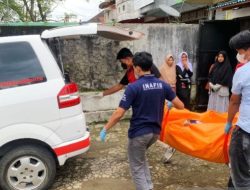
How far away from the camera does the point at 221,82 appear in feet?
23.9

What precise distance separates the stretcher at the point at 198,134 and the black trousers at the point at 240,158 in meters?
0.43

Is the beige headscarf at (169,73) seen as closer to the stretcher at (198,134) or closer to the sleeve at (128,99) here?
the stretcher at (198,134)

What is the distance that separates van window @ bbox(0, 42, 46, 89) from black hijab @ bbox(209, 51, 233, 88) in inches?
176

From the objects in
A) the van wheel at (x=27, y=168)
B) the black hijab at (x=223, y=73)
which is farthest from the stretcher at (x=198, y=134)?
the black hijab at (x=223, y=73)

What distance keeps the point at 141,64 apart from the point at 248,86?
3.49 ft

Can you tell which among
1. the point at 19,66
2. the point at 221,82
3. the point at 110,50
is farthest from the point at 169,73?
the point at 19,66

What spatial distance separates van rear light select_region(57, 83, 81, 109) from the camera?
399 cm

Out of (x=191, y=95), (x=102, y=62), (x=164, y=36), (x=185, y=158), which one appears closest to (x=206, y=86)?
(x=191, y=95)

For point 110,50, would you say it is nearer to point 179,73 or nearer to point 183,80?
point 179,73

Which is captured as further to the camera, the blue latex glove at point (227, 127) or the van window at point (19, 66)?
the van window at point (19, 66)

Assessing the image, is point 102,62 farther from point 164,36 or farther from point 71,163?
point 71,163

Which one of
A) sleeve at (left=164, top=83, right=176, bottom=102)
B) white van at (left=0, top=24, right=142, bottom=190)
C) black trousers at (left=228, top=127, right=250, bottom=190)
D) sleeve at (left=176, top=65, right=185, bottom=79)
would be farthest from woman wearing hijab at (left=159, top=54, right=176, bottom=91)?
black trousers at (left=228, top=127, right=250, bottom=190)

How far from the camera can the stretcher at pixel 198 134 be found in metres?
3.71

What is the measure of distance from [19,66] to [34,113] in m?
0.58
